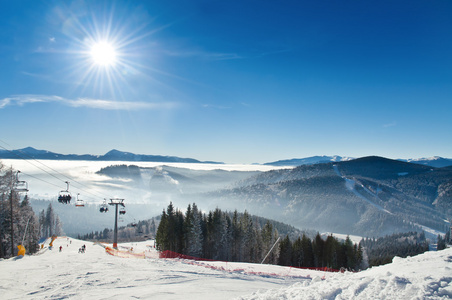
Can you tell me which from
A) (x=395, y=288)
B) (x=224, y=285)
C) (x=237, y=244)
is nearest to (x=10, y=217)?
(x=224, y=285)

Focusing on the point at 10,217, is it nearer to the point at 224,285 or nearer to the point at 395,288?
the point at 224,285

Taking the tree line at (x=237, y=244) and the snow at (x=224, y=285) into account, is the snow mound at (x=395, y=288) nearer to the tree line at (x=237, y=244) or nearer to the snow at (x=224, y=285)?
the snow at (x=224, y=285)

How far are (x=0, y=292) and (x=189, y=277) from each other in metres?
9.63

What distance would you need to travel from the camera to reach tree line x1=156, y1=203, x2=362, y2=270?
Result: 51.8 metres

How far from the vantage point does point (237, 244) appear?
56.2m

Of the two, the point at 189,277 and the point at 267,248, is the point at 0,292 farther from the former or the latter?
the point at 267,248

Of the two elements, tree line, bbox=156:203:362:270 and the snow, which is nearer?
the snow

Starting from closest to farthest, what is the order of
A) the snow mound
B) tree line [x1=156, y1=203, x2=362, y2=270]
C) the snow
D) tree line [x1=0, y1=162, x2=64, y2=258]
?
the snow mound < the snow < tree line [x1=0, y1=162, x2=64, y2=258] < tree line [x1=156, y1=203, x2=362, y2=270]

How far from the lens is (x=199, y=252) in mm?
50188

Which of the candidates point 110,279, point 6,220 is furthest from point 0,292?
point 6,220

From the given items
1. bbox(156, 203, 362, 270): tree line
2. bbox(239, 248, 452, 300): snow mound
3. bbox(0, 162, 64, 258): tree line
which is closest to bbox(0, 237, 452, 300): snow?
bbox(239, 248, 452, 300): snow mound

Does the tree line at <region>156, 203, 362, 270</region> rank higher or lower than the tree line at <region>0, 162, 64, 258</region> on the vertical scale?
lower

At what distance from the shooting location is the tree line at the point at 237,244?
51.8 meters

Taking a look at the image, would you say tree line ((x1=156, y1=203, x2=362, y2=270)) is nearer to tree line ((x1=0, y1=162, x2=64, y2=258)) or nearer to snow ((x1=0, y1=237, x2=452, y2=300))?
tree line ((x1=0, y1=162, x2=64, y2=258))
